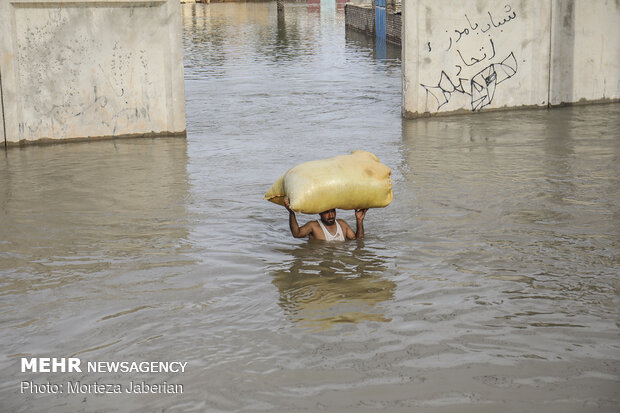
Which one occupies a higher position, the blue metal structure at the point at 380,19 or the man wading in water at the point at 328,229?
the blue metal structure at the point at 380,19

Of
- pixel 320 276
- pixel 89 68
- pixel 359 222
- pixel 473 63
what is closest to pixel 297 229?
pixel 359 222

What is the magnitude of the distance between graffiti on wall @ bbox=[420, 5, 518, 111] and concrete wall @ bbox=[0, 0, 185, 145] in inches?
171

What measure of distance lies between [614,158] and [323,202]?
5269 mm

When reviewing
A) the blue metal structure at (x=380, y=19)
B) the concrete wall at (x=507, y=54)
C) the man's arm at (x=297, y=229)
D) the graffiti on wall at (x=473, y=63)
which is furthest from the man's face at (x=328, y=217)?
the blue metal structure at (x=380, y=19)

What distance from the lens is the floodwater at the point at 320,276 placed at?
179 inches

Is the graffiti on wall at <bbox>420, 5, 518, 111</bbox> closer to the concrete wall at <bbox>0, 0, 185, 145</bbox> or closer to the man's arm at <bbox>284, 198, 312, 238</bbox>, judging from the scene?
the concrete wall at <bbox>0, 0, 185, 145</bbox>

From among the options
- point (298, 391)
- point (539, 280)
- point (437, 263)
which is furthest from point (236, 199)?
point (298, 391)

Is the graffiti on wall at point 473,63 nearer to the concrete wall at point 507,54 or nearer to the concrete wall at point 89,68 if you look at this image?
the concrete wall at point 507,54

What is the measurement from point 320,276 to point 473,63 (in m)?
8.23

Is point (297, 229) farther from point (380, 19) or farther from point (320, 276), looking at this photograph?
point (380, 19)

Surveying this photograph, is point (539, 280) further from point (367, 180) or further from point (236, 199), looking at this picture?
point (236, 199)

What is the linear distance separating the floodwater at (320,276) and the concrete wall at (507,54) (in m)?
1.21

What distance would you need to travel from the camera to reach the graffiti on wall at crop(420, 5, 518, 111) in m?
13.4

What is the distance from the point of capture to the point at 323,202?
22.1 feet
